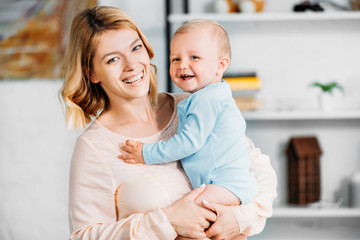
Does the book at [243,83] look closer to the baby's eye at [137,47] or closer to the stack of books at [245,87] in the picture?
the stack of books at [245,87]

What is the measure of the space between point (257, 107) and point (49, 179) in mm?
1554

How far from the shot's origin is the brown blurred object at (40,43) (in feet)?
10.4

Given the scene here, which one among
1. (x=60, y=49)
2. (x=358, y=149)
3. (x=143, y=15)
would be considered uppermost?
(x=143, y=15)

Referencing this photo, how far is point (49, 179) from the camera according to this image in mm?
3217

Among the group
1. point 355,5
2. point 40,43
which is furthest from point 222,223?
point 40,43

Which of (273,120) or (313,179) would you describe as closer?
(313,179)

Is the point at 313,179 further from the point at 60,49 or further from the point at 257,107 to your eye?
the point at 60,49

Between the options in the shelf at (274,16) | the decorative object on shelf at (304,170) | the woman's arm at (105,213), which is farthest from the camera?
the decorative object on shelf at (304,170)

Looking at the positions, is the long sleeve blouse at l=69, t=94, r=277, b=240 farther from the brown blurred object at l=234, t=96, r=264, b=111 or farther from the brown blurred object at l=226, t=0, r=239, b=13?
the brown blurred object at l=226, t=0, r=239, b=13

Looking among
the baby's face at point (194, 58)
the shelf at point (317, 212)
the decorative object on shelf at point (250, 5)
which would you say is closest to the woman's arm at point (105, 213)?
the baby's face at point (194, 58)

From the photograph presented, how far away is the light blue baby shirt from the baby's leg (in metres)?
0.01

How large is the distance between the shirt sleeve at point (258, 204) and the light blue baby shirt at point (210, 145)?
0.13 feet

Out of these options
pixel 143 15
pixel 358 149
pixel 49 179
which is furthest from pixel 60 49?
pixel 358 149

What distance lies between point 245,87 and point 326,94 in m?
0.55
